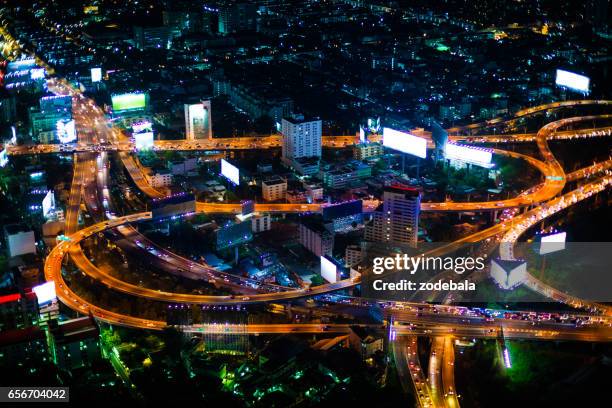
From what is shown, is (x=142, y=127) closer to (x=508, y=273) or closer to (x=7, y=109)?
(x=7, y=109)

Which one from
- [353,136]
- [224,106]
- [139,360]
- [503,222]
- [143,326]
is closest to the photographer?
[139,360]

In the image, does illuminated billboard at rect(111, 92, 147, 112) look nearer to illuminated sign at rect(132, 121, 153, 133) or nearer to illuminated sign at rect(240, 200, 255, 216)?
illuminated sign at rect(132, 121, 153, 133)

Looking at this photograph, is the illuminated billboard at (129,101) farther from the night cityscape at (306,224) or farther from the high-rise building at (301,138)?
the high-rise building at (301,138)

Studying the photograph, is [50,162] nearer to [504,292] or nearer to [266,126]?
[266,126]

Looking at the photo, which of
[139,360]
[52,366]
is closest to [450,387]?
[139,360]

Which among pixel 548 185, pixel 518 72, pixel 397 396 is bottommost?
pixel 397 396

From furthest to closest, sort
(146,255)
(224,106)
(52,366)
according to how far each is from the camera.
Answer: (224,106) → (146,255) → (52,366)

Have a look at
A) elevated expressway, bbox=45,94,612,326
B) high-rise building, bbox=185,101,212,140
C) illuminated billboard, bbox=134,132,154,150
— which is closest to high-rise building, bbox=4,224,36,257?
elevated expressway, bbox=45,94,612,326
